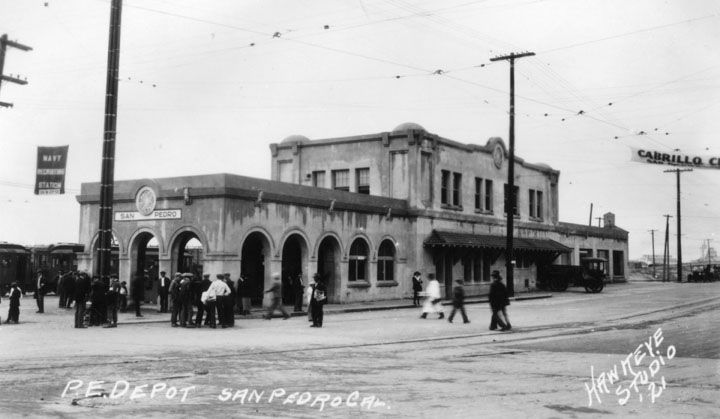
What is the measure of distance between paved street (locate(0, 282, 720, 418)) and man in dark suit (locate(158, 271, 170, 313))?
303 cm

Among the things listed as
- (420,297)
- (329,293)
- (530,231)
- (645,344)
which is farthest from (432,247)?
(645,344)

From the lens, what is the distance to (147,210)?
88.9 ft

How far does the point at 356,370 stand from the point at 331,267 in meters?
18.8

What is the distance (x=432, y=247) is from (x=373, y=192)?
403 cm

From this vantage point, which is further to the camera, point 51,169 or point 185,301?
point 51,169

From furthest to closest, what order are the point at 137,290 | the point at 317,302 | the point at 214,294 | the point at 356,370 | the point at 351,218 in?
1. the point at 351,218
2. the point at 137,290
3. the point at 317,302
4. the point at 214,294
5. the point at 356,370

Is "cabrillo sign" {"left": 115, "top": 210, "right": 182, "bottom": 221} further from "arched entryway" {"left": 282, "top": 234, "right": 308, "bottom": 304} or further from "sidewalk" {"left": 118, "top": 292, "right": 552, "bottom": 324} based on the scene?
"arched entryway" {"left": 282, "top": 234, "right": 308, "bottom": 304}

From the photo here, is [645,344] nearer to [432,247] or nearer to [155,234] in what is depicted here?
[155,234]

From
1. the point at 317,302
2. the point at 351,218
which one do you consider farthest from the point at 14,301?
the point at 351,218

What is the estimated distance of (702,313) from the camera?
86.4 feet

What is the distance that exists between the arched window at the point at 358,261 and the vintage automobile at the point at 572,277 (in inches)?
700

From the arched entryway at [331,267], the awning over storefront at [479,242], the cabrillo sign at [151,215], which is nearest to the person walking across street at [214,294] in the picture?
the cabrillo sign at [151,215]

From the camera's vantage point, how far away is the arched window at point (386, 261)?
3388 cm

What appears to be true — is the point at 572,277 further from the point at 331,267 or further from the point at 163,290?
the point at 163,290
